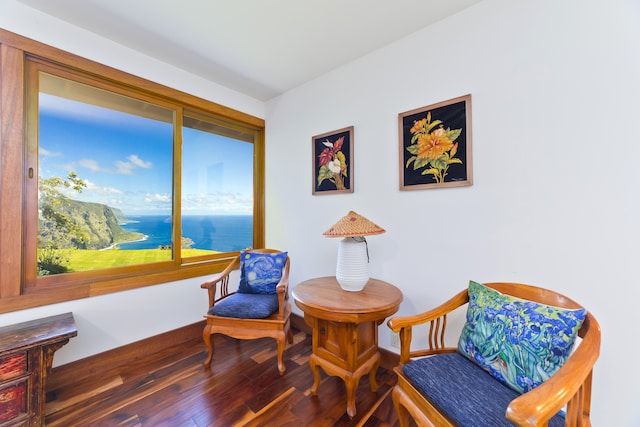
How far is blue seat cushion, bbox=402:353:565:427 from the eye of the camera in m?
0.85

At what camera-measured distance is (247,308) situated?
1871mm

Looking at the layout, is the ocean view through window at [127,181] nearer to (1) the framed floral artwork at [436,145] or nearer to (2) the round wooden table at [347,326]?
(2) the round wooden table at [347,326]

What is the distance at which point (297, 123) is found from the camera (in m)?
2.61

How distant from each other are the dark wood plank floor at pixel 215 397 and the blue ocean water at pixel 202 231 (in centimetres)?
103

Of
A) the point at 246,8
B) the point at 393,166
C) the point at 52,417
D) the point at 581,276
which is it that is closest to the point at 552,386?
the point at 581,276

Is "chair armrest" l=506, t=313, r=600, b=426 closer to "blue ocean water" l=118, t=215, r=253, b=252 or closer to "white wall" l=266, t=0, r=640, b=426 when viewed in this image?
"white wall" l=266, t=0, r=640, b=426

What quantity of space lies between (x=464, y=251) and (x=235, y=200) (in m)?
2.46

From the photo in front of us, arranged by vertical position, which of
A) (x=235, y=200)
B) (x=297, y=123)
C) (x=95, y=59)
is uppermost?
(x=95, y=59)

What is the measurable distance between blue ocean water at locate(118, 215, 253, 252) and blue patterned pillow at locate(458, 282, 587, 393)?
98.2 inches

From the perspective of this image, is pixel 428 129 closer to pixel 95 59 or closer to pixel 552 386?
pixel 552 386

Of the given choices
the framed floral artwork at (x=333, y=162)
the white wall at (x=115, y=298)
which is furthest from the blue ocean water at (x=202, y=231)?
the framed floral artwork at (x=333, y=162)

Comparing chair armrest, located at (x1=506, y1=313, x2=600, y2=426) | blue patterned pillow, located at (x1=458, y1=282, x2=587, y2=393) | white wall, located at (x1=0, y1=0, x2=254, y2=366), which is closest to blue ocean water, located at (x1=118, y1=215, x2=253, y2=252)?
white wall, located at (x1=0, y1=0, x2=254, y2=366)

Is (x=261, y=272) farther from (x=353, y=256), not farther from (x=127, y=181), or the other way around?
(x=127, y=181)

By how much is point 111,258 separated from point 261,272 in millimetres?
1281
